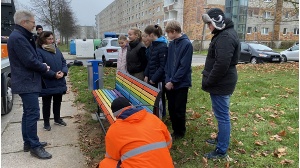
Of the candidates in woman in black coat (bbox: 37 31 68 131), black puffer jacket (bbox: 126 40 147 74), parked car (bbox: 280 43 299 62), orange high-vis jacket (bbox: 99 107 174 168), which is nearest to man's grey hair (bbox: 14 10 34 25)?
woman in black coat (bbox: 37 31 68 131)

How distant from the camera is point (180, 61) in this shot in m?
3.66

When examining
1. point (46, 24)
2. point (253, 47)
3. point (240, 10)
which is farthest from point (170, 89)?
point (240, 10)

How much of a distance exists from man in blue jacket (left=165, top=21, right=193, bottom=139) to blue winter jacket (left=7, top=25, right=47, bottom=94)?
5.78 feet

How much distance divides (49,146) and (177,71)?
225 cm

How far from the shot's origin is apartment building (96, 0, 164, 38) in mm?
60619

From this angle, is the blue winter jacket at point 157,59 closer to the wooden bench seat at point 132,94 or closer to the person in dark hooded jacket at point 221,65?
the wooden bench seat at point 132,94

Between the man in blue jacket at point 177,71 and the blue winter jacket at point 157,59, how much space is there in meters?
0.22

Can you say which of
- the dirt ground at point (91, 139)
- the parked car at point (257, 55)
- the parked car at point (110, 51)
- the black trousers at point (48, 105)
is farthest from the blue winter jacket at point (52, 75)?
the parked car at point (257, 55)

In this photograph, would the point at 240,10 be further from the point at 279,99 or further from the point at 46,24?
the point at 279,99

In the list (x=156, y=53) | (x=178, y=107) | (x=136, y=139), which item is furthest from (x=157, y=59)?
(x=136, y=139)

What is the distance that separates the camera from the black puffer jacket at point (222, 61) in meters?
2.98

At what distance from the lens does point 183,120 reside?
3.97 m

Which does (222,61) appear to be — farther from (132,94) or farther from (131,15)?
(131,15)

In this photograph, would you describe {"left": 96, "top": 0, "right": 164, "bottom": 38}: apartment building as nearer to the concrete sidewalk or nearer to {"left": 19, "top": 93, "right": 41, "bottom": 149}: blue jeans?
the concrete sidewalk
